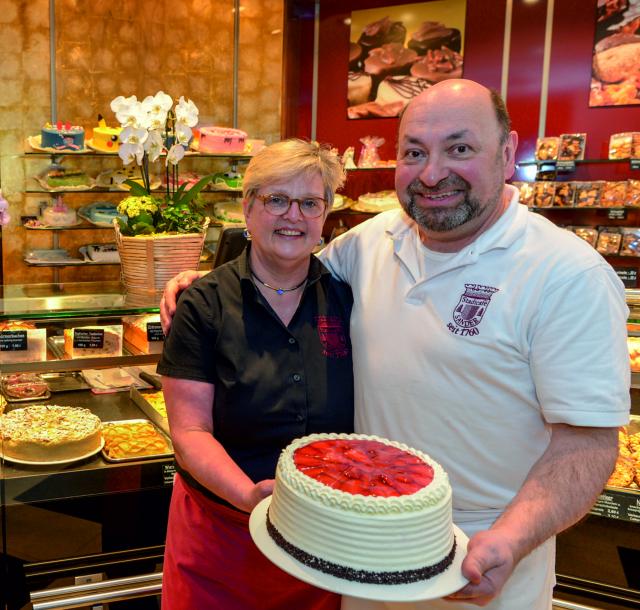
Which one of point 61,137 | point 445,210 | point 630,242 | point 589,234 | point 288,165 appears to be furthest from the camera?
point 61,137

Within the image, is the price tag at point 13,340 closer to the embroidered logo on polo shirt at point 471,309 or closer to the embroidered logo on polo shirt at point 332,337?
the embroidered logo on polo shirt at point 332,337

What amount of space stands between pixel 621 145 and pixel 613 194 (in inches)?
16.0

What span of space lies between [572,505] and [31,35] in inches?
268

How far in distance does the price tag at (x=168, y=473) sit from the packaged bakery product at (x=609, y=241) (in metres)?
4.43

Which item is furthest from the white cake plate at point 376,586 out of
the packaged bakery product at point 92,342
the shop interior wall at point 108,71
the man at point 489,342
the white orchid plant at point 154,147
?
the shop interior wall at point 108,71

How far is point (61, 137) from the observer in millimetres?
6176

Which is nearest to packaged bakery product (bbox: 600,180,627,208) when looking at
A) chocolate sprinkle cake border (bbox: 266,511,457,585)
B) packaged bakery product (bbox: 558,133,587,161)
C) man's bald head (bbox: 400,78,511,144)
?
packaged bakery product (bbox: 558,133,587,161)

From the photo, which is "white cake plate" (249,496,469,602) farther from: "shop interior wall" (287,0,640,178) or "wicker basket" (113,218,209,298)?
"shop interior wall" (287,0,640,178)

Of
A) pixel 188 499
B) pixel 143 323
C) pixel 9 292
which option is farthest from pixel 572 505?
pixel 9 292

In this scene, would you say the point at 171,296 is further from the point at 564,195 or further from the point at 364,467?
the point at 564,195

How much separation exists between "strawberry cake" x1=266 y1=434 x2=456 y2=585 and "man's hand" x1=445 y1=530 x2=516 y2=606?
0.05 metres

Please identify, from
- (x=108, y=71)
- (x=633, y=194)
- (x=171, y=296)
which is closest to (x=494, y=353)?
(x=171, y=296)

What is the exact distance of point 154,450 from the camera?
2566 mm

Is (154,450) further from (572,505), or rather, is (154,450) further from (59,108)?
(59,108)
